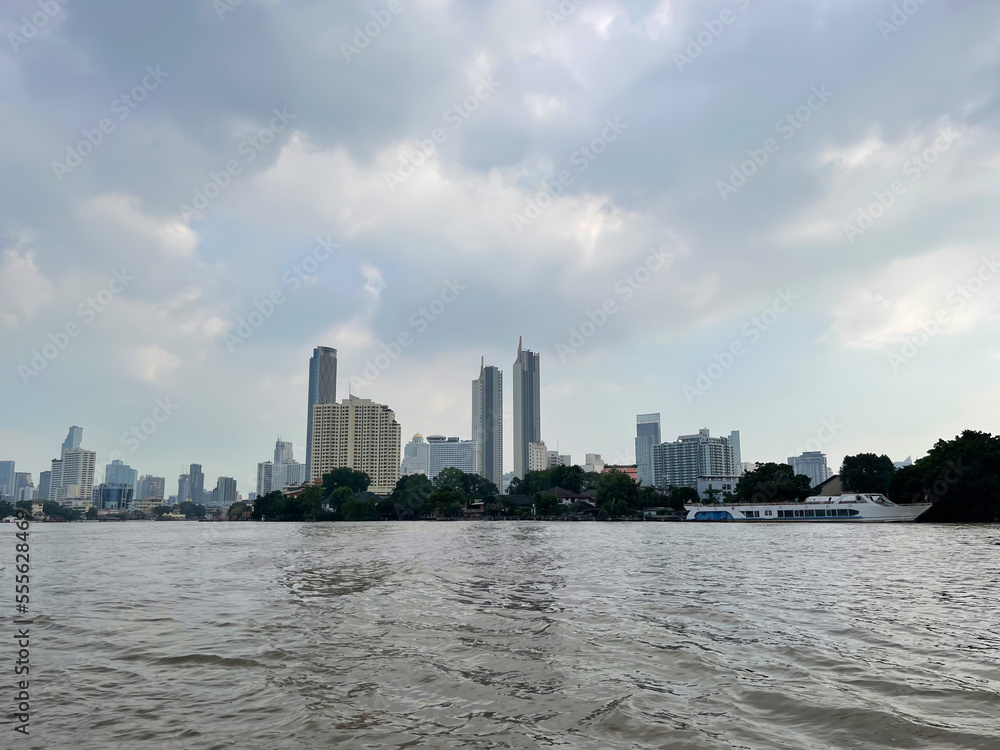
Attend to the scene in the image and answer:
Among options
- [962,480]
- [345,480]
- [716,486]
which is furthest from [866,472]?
[345,480]

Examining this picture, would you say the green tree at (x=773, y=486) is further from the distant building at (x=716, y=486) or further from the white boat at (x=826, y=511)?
the distant building at (x=716, y=486)

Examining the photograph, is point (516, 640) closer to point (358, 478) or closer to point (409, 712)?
point (409, 712)

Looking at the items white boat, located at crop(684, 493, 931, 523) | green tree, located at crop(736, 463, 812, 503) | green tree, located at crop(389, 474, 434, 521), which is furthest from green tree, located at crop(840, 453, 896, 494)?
green tree, located at crop(389, 474, 434, 521)

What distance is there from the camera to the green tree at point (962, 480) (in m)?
65.4

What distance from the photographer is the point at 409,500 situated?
14538 cm

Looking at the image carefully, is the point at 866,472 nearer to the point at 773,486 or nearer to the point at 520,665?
the point at 773,486

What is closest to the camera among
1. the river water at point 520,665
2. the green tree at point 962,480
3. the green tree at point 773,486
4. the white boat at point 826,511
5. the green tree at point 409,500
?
the river water at point 520,665

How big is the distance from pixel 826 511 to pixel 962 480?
72.6 feet

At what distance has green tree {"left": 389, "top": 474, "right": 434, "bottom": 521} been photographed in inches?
5738

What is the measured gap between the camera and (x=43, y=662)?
380 inches

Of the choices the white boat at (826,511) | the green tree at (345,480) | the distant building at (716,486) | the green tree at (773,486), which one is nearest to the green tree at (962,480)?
the white boat at (826,511)

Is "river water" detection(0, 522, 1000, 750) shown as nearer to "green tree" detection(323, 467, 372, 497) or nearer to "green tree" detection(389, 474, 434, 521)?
"green tree" detection(389, 474, 434, 521)

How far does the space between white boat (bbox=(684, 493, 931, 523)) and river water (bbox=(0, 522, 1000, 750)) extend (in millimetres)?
70407

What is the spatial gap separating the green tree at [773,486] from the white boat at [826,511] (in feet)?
32.4
